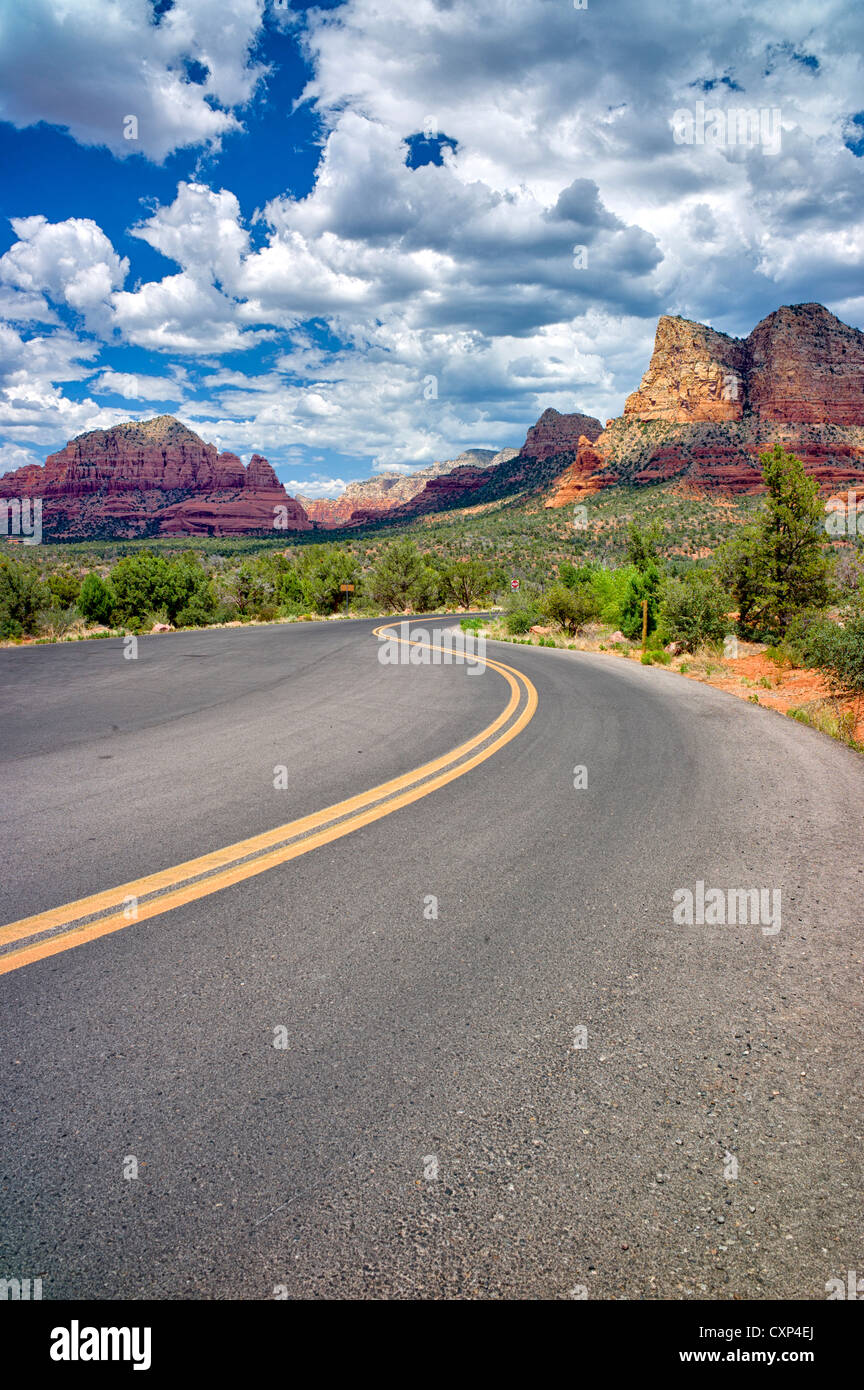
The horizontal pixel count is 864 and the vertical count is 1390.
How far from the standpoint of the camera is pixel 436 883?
3748 mm

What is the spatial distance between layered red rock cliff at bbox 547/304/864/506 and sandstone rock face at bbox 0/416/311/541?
300 feet

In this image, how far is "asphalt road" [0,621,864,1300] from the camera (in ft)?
5.62

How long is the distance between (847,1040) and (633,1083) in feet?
2.94

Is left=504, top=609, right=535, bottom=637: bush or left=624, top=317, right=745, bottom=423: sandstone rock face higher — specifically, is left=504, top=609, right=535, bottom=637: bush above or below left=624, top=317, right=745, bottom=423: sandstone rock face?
below

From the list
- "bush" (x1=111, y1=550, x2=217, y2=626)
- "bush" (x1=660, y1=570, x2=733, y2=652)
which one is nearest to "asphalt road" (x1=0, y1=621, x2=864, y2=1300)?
"bush" (x1=660, y1=570, x2=733, y2=652)

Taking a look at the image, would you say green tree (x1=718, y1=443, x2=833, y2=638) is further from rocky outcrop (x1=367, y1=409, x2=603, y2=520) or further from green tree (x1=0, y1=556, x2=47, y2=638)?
rocky outcrop (x1=367, y1=409, x2=603, y2=520)

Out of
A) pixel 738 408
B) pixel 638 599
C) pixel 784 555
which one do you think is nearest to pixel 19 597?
pixel 638 599

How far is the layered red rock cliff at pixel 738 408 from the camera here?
313 feet

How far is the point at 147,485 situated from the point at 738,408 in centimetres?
14224

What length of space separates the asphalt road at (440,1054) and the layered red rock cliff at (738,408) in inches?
3728

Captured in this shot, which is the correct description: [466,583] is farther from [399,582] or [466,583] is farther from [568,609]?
[568,609]

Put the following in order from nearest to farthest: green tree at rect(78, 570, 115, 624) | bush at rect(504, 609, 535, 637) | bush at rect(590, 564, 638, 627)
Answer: bush at rect(590, 564, 638, 627) → bush at rect(504, 609, 535, 637) → green tree at rect(78, 570, 115, 624)

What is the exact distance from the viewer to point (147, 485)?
604ft
